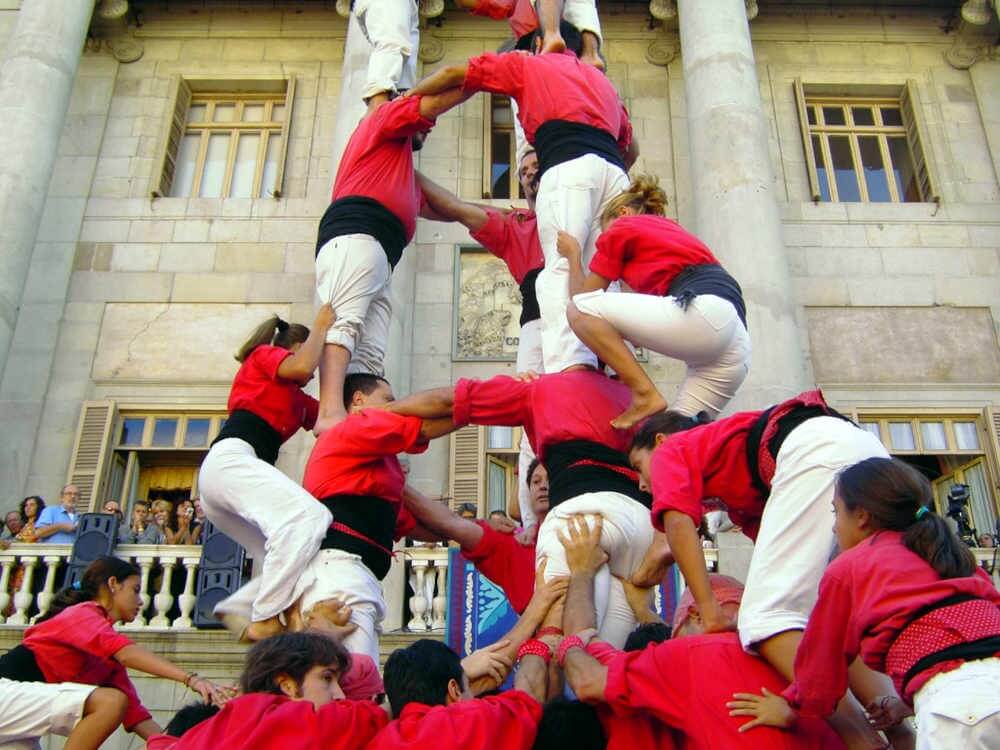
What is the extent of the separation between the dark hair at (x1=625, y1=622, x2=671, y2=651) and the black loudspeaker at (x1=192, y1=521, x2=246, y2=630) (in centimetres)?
735

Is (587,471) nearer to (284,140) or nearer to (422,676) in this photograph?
(422,676)

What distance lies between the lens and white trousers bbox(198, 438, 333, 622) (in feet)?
16.3

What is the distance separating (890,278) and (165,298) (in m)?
10.7

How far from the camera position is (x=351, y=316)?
6.71 metres

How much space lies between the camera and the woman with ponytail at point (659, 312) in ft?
16.8

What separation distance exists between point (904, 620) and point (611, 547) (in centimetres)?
174

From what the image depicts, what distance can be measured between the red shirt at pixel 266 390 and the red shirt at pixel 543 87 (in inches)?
84.2

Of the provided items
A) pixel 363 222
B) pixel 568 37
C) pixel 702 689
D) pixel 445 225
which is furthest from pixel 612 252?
pixel 445 225

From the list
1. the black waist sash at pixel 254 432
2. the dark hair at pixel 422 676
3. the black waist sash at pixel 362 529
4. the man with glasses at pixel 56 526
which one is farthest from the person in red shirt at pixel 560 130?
the man with glasses at pixel 56 526

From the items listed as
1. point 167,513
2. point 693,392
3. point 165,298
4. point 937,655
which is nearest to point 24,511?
point 167,513

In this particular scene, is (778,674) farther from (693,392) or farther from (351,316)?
(351,316)

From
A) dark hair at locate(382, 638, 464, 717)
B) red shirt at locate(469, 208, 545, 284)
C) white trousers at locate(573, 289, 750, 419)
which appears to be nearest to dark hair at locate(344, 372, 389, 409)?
white trousers at locate(573, 289, 750, 419)

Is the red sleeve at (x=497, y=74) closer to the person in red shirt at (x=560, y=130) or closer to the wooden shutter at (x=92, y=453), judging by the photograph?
the person in red shirt at (x=560, y=130)

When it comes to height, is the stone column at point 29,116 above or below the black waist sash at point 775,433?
above
